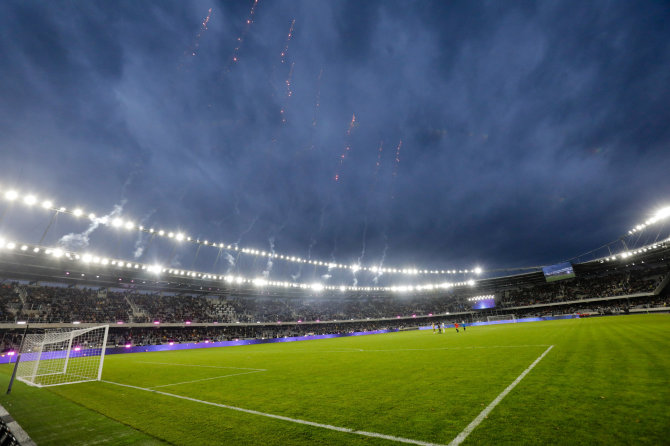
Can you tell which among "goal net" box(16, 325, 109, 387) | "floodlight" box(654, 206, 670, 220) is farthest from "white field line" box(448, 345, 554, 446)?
"floodlight" box(654, 206, 670, 220)

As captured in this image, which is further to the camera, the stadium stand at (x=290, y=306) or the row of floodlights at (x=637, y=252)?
the row of floodlights at (x=637, y=252)

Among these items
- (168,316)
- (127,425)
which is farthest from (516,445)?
(168,316)

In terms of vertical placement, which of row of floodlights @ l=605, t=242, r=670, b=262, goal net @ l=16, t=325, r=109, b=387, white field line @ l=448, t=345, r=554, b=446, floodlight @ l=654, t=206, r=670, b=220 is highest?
floodlight @ l=654, t=206, r=670, b=220

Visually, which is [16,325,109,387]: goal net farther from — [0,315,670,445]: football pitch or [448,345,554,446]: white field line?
[448,345,554,446]: white field line

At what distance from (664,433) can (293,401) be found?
261 inches

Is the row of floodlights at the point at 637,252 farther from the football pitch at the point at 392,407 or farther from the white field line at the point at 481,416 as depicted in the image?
the white field line at the point at 481,416

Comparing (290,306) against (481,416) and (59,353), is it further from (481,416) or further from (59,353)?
(481,416)

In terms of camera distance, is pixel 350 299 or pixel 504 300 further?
pixel 350 299

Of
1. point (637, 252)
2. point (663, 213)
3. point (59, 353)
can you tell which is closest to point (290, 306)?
point (59, 353)

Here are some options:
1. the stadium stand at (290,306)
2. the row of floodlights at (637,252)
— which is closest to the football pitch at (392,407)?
the stadium stand at (290,306)

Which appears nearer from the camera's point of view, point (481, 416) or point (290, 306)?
point (481, 416)

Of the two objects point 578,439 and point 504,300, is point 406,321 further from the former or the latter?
point 578,439

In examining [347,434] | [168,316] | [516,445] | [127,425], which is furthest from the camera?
[168,316]

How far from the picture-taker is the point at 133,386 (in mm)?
10242
